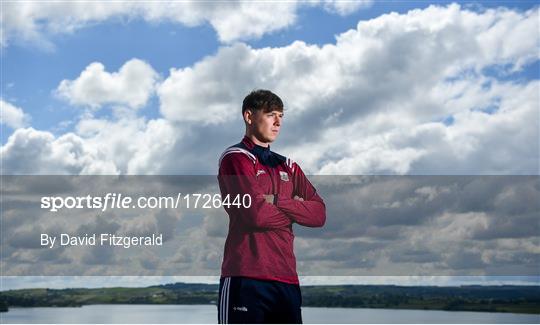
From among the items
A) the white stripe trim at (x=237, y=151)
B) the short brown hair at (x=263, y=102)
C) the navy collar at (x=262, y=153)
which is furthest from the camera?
the short brown hair at (x=263, y=102)

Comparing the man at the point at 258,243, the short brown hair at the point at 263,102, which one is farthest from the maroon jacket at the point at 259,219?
the short brown hair at the point at 263,102

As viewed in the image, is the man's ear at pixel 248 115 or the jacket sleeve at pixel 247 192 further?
the man's ear at pixel 248 115

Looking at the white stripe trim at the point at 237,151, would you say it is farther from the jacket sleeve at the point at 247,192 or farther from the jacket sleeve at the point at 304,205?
the jacket sleeve at the point at 304,205

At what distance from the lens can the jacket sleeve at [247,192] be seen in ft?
19.8

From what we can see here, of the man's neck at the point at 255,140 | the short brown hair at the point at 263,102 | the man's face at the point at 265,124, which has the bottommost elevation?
the man's neck at the point at 255,140

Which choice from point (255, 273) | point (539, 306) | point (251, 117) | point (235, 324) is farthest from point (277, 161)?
point (539, 306)

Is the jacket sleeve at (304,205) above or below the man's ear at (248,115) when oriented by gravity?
below

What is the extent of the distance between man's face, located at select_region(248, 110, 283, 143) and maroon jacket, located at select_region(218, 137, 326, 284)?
186 millimetres

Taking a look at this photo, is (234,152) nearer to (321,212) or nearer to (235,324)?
(321,212)

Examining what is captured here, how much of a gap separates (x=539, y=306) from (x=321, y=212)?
1820 cm

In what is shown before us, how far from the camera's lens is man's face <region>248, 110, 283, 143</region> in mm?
6605

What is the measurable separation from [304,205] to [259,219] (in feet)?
1.76

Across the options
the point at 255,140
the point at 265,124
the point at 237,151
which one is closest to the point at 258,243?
the point at 237,151

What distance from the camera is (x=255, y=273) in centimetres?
609
